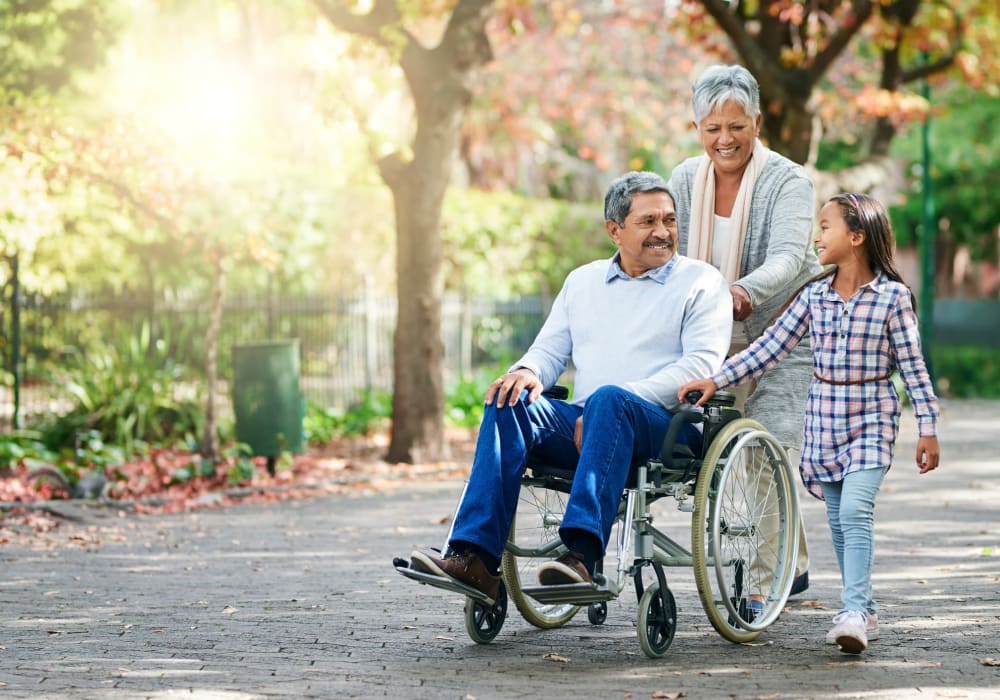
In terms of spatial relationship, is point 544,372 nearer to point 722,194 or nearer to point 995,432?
point 722,194

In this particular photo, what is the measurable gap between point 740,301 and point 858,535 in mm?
973

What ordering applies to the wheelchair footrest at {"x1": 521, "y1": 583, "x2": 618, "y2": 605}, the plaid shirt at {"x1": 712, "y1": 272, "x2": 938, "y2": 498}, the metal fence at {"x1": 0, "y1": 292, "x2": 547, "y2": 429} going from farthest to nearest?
the metal fence at {"x1": 0, "y1": 292, "x2": 547, "y2": 429}, the plaid shirt at {"x1": 712, "y1": 272, "x2": 938, "y2": 498}, the wheelchair footrest at {"x1": 521, "y1": 583, "x2": 618, "y2": 605}

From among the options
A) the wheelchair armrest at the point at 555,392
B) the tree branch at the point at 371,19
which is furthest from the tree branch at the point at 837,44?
the wheelchair armrest at the point at 555,392

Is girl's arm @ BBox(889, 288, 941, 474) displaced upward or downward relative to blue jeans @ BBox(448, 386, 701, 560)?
upward

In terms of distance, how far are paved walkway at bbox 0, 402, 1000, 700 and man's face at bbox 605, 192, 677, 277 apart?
140cm

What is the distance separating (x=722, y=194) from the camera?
229 inches

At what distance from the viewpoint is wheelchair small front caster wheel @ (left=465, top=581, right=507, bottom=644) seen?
5098mm

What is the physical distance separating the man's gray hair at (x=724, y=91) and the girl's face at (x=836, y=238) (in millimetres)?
571

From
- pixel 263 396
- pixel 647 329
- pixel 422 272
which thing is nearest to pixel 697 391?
pixel 647 329

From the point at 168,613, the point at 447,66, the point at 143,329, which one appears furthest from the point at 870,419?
the point at 143,329

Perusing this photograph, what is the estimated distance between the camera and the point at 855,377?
5.11 metres

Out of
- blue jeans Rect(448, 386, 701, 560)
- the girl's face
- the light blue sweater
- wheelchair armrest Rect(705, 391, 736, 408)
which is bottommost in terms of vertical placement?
blue jeans Rect(448, 386, 701, 560)

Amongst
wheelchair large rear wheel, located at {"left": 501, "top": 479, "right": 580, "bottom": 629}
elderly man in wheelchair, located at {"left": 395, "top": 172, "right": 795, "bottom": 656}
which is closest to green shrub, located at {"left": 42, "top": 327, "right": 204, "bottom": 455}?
wheelchair large rear wheel, located at {"left": 501, "top": 479, "right": 580, "bottom": 629}

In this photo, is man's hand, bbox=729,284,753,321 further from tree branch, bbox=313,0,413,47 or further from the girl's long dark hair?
tree branch, bbox=313,0,413,47
